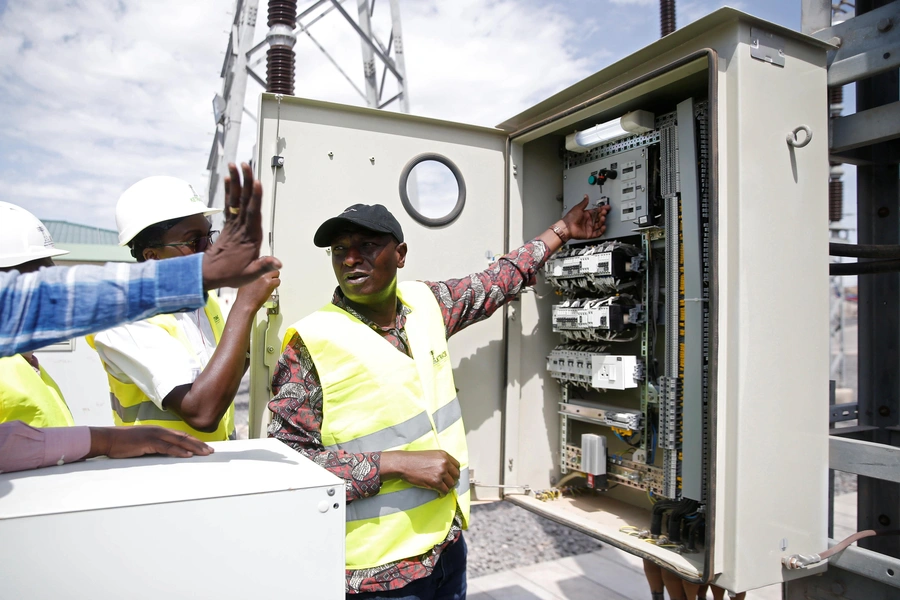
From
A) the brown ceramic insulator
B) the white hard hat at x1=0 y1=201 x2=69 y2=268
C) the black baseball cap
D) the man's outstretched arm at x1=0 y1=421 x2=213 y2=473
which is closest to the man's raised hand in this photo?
the man's outstretched arm at x1=0 y1=421 x2=213 y2=473

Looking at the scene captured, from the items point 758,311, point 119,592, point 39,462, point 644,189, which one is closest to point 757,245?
point 758,311

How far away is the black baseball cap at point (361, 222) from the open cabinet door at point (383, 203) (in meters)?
0.28

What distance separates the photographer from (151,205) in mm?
1648

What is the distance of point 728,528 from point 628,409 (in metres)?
0.72

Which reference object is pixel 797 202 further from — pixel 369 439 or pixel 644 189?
pixel 369 439

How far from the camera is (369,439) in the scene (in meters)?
1.67

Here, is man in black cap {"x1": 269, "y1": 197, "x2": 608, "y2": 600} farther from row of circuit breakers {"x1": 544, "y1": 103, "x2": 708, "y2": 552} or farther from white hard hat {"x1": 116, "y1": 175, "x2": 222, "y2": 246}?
row of circuit breakers {"x1": 544, "y1": 103, "x2": 708, "y2": 552}

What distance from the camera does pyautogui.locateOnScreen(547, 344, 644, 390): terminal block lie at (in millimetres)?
2201

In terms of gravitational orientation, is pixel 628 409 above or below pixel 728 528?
above

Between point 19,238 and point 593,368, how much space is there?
71.3 inches

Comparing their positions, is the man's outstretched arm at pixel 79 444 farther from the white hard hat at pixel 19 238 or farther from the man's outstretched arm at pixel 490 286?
the man's outstretched arm at pixel 490 286

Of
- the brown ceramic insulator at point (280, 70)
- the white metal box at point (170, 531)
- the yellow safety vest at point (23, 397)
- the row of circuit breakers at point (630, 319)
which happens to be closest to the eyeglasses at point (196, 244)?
the yellow safety vest at point (23, 397)

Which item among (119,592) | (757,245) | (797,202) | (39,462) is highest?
(797,202)

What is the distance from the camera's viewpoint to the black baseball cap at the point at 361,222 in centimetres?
175
